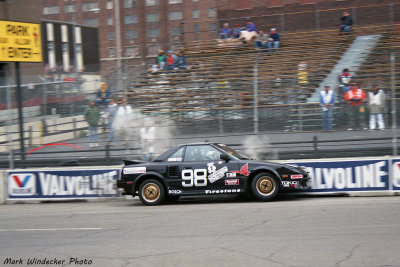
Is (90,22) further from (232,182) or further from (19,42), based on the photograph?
(232,182)

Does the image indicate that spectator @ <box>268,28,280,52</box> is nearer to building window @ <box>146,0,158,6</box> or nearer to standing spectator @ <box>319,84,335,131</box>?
standing spectator @ <box>319,84,335,131</box>

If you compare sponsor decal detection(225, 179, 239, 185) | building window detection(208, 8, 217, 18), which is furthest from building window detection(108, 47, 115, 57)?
sponsor decal detection(225, 179, 239, 185)

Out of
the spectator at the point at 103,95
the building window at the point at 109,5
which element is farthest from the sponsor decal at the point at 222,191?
the building window at the point at 109,5

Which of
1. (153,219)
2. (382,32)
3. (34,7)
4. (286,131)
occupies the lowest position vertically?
(153,219)

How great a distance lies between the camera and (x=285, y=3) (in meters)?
27.0

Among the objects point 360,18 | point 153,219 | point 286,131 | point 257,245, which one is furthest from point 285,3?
point 257,245

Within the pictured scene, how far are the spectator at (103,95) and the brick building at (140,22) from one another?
12.5ft

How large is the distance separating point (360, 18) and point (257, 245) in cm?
1829

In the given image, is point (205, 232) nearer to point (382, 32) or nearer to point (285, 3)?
point (382, 32)

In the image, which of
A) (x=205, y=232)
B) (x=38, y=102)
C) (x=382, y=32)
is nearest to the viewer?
(x=205, y=232)

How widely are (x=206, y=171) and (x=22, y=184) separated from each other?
18.4 ft

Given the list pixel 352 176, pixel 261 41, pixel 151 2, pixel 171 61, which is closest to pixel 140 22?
pixel 151 2

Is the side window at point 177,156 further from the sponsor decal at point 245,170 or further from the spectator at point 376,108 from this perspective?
the spectator at point 376,108

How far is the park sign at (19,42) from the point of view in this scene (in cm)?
1596
